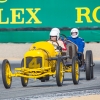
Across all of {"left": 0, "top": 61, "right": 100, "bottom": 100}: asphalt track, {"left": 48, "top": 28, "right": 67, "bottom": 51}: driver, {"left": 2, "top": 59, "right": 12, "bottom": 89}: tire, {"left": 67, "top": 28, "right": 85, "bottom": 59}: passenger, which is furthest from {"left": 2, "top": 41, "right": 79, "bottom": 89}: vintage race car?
{"left": 67, "top": 28, "right": 85, "bottom": 59}: passenger

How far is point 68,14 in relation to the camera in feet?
127

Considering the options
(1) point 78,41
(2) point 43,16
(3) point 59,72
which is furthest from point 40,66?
(2) point 43,16

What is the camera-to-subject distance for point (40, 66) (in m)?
18.9

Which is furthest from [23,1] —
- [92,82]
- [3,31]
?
[92,82]

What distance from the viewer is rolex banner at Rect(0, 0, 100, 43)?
1502 inches

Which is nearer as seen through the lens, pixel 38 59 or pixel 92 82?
pixel 38 59

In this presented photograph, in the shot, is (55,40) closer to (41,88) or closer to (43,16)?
(41,88)

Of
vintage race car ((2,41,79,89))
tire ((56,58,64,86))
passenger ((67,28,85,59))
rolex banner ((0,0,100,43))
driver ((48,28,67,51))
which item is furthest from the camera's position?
rolex banner ((0,0,100,43))

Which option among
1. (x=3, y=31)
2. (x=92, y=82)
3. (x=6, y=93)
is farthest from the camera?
(x=3, y=31)

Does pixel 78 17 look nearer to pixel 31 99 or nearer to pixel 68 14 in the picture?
pixel 68 14

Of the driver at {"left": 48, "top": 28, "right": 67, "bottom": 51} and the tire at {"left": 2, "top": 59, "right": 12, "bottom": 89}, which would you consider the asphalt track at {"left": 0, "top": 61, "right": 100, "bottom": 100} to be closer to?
the tire at {"left": 2, "top": 59, "right": 12, "bottom": 89}

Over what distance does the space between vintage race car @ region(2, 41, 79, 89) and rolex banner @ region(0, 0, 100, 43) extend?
18.6 meters

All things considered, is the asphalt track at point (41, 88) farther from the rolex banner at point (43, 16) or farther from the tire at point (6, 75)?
the rolex banner at point (43, 16)

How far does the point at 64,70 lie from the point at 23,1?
1984cm
